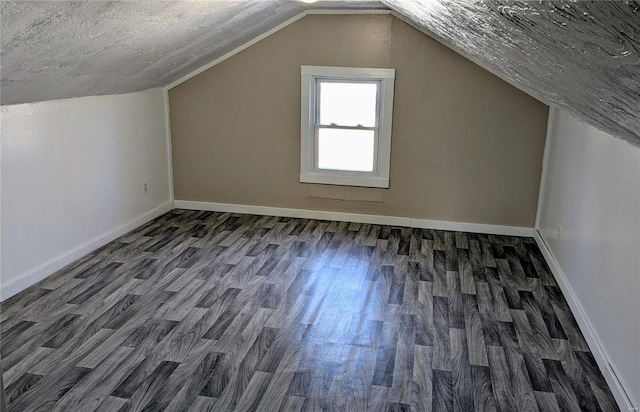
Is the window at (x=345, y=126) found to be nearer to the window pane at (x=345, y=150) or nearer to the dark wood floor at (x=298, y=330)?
the window pane at (x=345, y=150)

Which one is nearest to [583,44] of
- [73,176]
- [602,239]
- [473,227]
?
[602,239]

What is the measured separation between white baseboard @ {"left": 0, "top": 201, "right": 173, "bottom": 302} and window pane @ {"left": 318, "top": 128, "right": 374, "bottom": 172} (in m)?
1.68

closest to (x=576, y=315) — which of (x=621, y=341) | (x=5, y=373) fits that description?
(x=621, y=341)

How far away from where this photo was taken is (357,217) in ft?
18.0

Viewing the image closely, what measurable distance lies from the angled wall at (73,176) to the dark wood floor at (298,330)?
0.19 metres

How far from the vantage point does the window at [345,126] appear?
5.20 metres

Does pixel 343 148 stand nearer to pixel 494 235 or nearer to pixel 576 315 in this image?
pixel 494 235

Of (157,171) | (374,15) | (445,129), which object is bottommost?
A: (157,171)

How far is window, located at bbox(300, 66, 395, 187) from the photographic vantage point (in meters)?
5.20

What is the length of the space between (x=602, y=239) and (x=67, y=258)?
358 centimetres

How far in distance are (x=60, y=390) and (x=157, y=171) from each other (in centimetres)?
304

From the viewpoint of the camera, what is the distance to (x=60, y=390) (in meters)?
2.73

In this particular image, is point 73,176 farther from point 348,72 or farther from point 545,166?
point 545,166

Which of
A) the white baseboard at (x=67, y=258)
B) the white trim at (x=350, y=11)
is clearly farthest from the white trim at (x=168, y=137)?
the white trim at (x=350, y=11)
